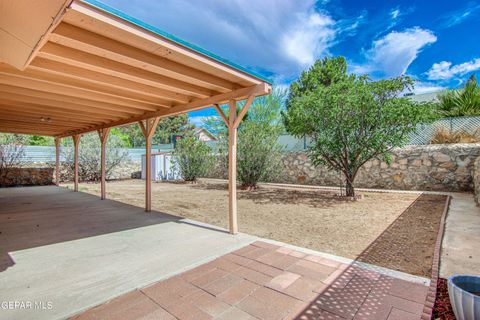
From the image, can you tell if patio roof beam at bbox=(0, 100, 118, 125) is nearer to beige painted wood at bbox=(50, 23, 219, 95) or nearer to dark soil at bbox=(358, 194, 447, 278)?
beige painted wood at bbox=(50, 23, 219, 95)

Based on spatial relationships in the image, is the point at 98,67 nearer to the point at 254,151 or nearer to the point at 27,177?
the point at 254,151

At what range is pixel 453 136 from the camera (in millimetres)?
8344

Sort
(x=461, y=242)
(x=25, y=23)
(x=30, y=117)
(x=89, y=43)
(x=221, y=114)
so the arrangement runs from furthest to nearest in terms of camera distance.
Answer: (x=30, y=117) < (x=221, y=114) < (x=461, y=242) < (x=89, y=43) < (x=25, y=23)

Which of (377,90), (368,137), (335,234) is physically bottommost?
→ (335,234)

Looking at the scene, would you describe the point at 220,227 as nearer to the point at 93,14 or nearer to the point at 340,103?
the point at 93,14

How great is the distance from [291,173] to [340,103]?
5.30 metres

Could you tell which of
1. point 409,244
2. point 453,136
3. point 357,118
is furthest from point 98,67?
point 453,136

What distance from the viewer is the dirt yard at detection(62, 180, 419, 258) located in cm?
360

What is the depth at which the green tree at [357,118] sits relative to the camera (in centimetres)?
609

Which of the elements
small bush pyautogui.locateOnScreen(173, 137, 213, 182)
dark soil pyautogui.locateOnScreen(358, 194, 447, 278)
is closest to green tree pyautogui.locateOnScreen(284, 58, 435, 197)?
dark soil pyautogui.locateOnScreen(358, 194, 447, 278)

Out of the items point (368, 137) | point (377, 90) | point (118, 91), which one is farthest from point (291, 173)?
point (118, 91)

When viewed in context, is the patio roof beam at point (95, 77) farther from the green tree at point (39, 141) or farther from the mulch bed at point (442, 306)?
the green tree at point (39, 141)

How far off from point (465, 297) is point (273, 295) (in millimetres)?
1279

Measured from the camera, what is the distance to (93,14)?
6.89 feet
